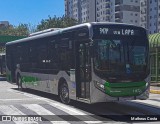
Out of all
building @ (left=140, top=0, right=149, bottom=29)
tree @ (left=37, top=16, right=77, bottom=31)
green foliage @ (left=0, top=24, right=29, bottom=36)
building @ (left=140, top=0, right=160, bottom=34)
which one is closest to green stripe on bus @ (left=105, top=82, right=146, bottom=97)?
tree @ (left=37, top=16, right=77, bottom=31)

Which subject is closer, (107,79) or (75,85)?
(107,79)

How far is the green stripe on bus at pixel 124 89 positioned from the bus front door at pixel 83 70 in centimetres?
82

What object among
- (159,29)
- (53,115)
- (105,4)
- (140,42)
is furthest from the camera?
(105,4)

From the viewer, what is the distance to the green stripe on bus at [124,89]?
495 inches

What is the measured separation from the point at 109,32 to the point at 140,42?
3.89 feet

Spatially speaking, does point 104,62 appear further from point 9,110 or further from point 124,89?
point 9,110

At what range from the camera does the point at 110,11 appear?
14038cm

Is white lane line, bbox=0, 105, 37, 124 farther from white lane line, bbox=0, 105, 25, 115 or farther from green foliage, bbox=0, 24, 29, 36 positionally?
green foliage, bbox=0, 24, 29, 36

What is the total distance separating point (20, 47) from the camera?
2209 centimetres

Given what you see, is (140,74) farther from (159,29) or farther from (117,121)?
(159,29)

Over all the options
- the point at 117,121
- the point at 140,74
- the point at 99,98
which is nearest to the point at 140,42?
the point at 140,74

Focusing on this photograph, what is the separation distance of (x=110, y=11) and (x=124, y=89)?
129422 mm

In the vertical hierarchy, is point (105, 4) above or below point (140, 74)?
above

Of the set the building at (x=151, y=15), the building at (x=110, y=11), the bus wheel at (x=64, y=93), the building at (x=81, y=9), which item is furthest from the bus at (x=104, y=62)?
the building at (x=81, y=9)
